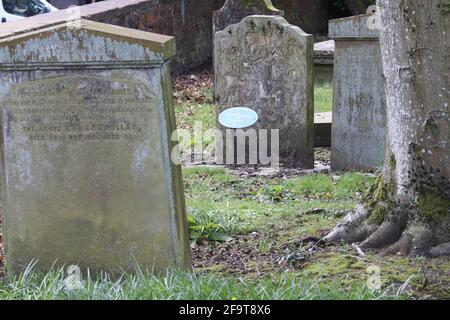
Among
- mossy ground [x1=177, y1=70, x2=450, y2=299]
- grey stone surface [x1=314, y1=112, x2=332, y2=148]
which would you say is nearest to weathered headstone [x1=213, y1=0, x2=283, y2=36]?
grey stone surface [x1=314, y1=112, x2=332, y2=148]

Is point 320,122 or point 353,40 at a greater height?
point 353,40

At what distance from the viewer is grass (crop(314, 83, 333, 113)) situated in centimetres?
1338

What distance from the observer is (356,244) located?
6.14m

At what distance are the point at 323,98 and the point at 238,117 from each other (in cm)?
406

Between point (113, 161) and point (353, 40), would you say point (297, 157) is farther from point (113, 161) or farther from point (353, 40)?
point (113, 161)

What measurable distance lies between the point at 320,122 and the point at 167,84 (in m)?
5.79

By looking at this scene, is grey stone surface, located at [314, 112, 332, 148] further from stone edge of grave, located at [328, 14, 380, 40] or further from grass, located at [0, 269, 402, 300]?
grass, located at [0, 269, 402, 300]

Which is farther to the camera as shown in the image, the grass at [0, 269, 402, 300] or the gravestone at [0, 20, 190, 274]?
the gravestone at [0, 20, 190, 274]

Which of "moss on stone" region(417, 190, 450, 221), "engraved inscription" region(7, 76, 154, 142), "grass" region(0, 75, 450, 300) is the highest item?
"engraved inscription" region(7, 76, 154, 142)

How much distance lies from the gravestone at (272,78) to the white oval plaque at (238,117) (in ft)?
0.76

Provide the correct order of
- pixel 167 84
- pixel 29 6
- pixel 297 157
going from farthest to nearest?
pixel 29 6 < pixel 297 157 < pixel 167 84

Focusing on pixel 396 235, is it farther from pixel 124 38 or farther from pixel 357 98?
pixel 357 98

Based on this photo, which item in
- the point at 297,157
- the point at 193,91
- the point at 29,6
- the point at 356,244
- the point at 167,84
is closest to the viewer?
the point at 167,84
